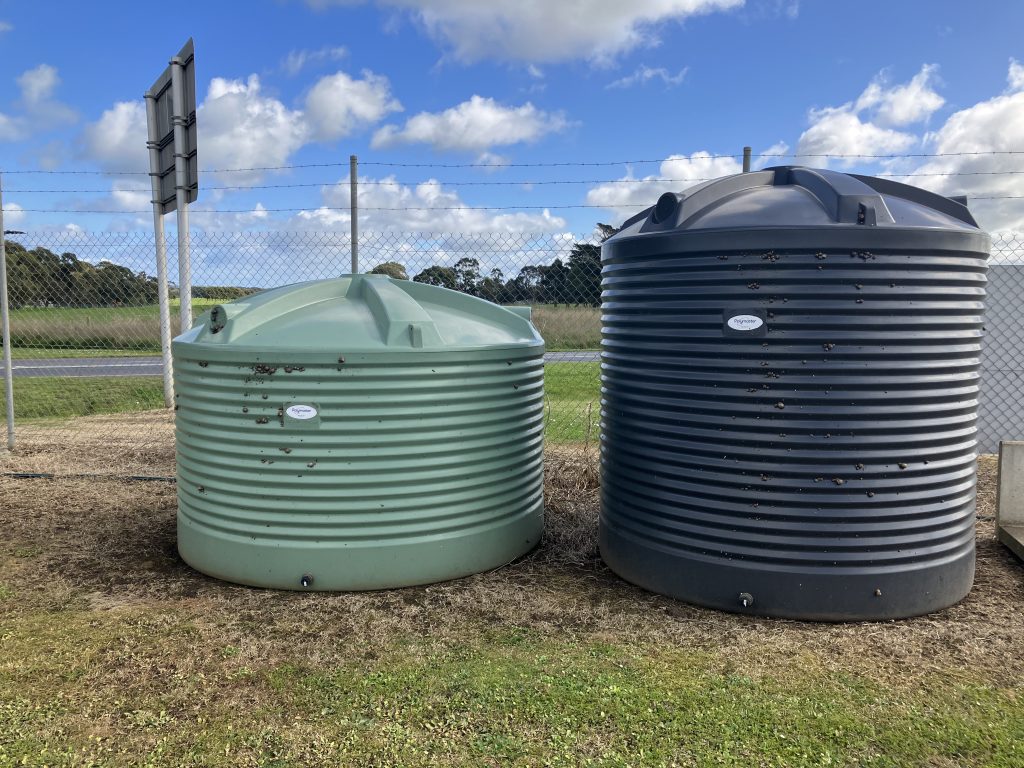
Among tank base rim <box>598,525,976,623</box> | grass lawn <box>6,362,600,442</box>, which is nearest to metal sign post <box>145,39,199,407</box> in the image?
grass lawn <box>6,362,600,442</box>

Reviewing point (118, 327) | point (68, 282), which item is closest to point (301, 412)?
point (68, 282)

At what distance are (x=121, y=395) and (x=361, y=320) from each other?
10339 millimetres

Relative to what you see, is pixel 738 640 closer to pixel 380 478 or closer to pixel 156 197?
pixel 380 478

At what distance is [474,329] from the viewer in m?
4.57

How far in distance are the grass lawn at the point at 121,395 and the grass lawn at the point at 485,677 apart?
5937 millimetres

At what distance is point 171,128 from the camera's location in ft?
27.1

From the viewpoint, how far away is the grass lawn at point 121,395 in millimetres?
11305

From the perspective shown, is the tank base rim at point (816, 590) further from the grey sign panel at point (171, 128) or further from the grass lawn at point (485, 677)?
the grey sign panel at point (171, 128)

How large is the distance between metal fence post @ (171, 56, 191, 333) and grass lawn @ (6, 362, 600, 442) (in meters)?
4.51

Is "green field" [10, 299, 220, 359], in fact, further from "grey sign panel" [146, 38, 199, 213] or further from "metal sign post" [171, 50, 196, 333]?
"grey sign panel" [146, 38, 199, 213]

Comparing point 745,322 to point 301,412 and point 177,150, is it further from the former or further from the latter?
point 177,150

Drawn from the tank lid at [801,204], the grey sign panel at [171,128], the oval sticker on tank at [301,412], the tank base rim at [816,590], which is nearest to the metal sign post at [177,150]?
the grey sign panel at [171,128]

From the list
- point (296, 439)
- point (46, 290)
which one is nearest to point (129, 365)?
point (46, 290)

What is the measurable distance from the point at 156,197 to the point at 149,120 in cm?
80
